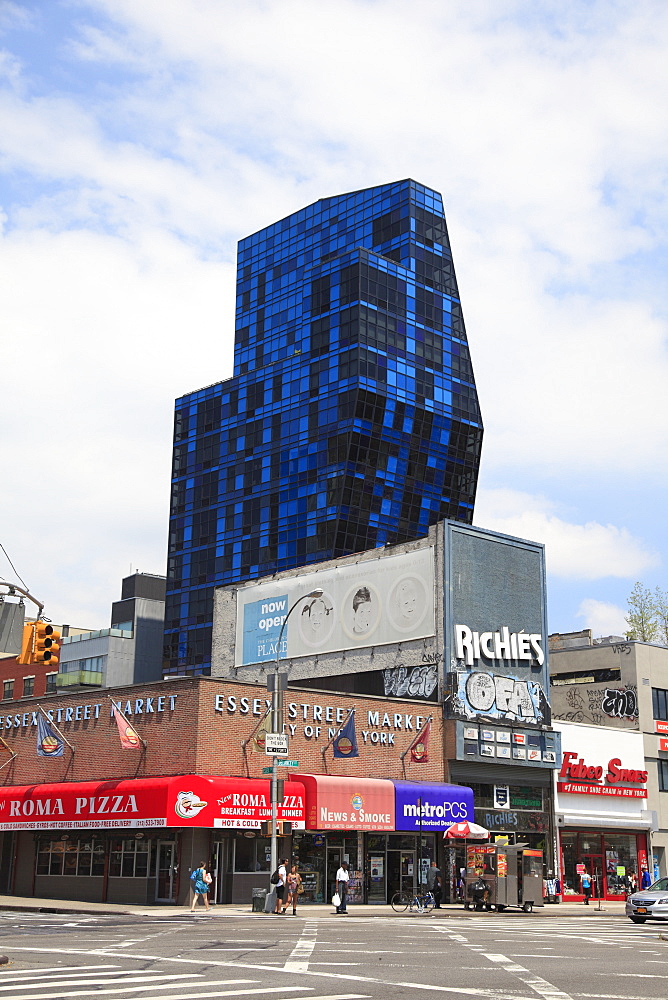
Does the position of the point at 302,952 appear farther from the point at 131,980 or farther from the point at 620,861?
the point at 620,861

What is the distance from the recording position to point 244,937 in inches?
1014

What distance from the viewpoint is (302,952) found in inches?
848

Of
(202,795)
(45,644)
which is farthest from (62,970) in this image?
(202,795)

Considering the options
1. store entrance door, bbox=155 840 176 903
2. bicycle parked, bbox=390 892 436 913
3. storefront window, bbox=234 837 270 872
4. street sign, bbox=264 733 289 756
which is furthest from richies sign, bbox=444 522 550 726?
store entrance door, bbox=155 840 176 903

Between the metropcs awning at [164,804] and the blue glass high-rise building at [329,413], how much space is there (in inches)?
2588

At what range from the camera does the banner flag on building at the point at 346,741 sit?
148 feet

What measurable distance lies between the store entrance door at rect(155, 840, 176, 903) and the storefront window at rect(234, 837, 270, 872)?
244 centimetres

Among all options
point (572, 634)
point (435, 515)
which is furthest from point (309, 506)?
point (572, 634)

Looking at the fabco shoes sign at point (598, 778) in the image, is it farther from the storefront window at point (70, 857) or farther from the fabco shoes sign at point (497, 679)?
the storefront window at point (70, 857)

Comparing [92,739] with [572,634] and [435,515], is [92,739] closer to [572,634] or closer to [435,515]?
[572,634]

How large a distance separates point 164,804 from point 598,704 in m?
30.6

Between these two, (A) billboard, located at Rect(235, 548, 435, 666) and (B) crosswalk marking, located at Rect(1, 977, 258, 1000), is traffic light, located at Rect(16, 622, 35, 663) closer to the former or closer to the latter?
(B) crosswalk marking, located at Rect(1, 977, 258, 1000)

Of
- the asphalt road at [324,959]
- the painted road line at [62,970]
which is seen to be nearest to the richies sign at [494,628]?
the asphalt road at [324,959]

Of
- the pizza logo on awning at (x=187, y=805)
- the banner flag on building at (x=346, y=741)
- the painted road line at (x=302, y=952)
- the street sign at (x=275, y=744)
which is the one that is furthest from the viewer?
the banner flag on building at (x=346, y=741)
